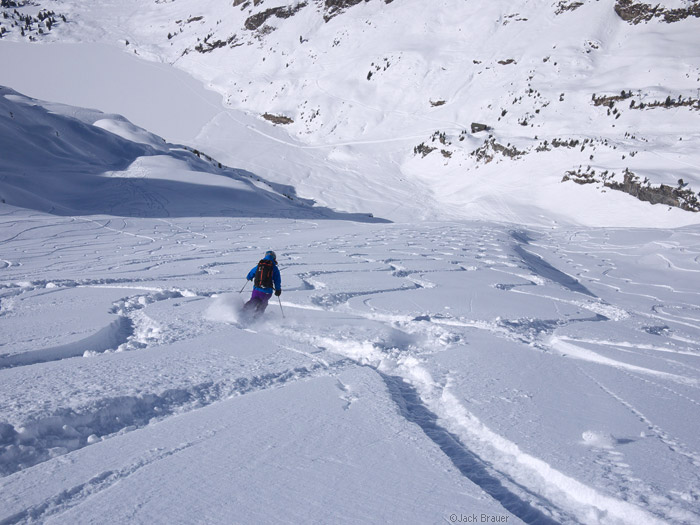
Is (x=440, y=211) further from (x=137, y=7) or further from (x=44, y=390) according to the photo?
(x=137, y=7)

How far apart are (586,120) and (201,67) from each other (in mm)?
44633

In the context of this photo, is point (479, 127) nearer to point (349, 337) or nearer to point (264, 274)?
point (264, 274)

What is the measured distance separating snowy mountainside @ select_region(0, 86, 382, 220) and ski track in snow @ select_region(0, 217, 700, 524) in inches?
215

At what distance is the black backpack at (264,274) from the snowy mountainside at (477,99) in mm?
18500

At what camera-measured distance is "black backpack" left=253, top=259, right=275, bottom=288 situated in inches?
219

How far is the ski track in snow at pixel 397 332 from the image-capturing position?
2240mm

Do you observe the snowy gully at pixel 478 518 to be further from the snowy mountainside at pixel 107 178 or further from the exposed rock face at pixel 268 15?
the exposed rock face at pixel 268 15

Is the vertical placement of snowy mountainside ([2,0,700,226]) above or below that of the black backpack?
above

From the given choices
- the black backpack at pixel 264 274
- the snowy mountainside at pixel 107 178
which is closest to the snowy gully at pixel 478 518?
the black backpack at pixel 264 274

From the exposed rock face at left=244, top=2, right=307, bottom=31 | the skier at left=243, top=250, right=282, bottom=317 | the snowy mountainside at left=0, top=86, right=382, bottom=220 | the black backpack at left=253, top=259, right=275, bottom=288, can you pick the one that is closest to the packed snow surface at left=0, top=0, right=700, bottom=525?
the snowy mountainside at left=0, top=86, right=382, bottom=220

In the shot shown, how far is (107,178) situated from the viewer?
1983 centimetres

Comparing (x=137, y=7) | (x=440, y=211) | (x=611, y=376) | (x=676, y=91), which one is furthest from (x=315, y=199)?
(x=137, y=7)

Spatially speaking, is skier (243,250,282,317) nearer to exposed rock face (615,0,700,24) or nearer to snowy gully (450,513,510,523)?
snowy gully (450,513,510,523)

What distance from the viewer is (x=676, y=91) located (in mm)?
29578
